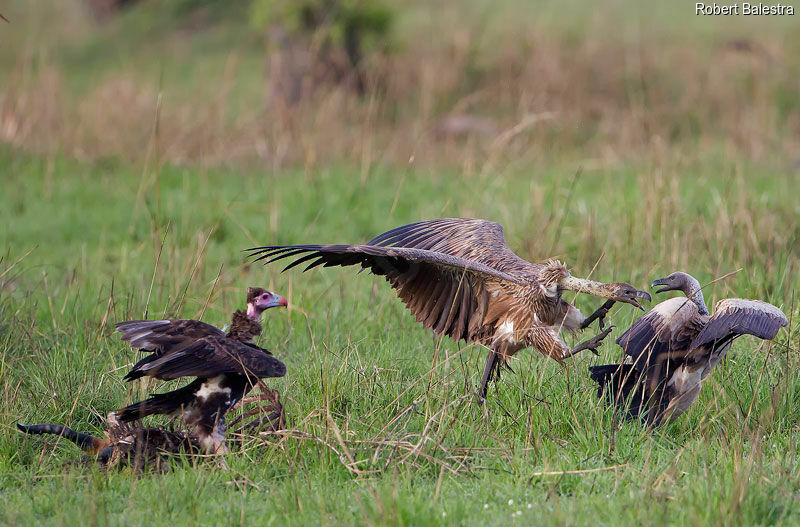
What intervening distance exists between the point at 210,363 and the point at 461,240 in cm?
197

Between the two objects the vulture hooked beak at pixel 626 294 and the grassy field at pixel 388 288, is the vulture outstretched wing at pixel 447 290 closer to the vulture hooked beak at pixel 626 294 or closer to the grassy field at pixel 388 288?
the grassy field at pixel 388 288

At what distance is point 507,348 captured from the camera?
484cm

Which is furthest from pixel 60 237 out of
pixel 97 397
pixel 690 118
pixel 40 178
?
pixel 690 118

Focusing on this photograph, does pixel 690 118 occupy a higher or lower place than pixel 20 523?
higher

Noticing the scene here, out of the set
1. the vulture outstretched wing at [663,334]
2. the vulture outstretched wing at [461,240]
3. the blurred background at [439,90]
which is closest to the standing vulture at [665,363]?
the vulture outstretched wing at [663,334]

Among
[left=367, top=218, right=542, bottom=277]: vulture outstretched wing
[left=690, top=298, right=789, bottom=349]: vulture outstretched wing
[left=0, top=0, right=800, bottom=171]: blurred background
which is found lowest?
[left=690, top=298, right=789, bottom=349]: vulture outstretched wing

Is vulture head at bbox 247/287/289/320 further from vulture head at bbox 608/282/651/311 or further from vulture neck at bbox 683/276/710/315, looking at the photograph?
vulture neck at bbox 683/276/710/315

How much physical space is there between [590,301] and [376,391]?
2235mm

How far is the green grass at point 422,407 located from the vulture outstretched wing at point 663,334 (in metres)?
0.32

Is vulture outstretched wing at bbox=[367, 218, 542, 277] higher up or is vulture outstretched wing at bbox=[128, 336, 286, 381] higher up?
vulture outstretched wing at bbox=[367, 218, 542, 277]

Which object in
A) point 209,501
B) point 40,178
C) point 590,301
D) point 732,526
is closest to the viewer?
point 732,526

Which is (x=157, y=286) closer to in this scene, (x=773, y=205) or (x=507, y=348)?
(x=507, y=348)

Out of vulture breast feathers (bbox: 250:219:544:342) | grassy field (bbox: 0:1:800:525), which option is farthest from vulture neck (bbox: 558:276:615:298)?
grassy field (bbox: 0:1:800:525)

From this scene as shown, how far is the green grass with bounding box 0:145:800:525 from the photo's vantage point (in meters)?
3.66
